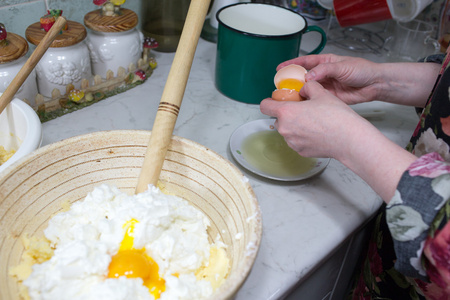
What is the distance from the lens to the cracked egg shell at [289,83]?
733mm

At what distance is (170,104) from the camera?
24.2 inches

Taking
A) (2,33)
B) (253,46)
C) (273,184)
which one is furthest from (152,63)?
(273,184)

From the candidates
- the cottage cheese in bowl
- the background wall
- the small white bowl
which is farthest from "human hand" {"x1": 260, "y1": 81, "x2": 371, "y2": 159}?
the background wall

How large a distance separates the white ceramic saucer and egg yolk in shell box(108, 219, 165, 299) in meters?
0.33

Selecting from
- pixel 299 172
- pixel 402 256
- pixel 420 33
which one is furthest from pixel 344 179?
pixel 420 33

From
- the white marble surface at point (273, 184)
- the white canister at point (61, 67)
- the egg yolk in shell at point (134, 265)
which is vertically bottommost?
the white marble surface at point (273, 184)

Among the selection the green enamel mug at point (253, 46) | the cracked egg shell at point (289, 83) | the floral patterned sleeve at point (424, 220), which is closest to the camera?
the floral patterned sleeve at point (424, 220)

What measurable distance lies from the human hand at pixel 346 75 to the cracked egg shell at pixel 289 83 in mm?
18

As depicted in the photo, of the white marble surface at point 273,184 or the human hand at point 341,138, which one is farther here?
the white marble surface at point 273,184

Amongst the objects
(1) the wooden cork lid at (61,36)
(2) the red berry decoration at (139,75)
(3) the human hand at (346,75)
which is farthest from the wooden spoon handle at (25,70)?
Result: (3) the human hand at (346,75)

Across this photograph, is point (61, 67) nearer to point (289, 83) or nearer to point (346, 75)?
point (289, 83)

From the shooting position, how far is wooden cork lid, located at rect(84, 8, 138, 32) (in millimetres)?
910

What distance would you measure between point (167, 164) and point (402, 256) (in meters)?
0.37

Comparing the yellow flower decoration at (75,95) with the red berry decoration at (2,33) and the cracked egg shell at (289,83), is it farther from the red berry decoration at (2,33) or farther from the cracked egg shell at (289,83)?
the cracked egg shell at (289,83)
